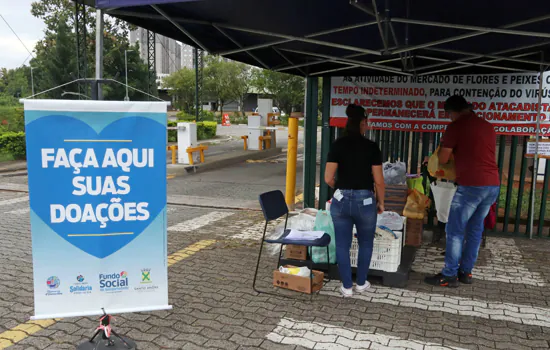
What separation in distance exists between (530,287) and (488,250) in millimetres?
1262

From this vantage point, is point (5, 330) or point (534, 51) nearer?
point (5, 330)

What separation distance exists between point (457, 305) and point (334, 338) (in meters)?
1.39

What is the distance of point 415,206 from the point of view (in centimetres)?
566

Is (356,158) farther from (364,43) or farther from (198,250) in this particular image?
(198,250)

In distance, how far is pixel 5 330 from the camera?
372 centimetres

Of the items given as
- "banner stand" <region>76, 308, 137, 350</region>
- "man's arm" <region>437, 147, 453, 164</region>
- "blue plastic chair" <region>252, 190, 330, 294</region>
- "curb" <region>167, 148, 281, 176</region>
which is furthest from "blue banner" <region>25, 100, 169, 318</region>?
"curb" <region>167, 148, 281, 176</region>

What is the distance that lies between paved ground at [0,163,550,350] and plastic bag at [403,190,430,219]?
0.54m

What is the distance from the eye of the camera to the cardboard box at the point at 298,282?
175 inches

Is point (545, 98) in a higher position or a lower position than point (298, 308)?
higher

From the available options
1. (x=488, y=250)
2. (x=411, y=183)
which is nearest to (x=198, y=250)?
(x=411, y=183)

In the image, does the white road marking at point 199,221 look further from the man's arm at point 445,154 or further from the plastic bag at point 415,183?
the man's arm at point 445,154

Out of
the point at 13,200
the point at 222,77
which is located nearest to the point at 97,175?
the point at 13,200

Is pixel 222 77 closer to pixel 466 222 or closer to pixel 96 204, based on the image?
pixel 466 222

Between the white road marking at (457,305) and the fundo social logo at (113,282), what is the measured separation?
6.64 feet
